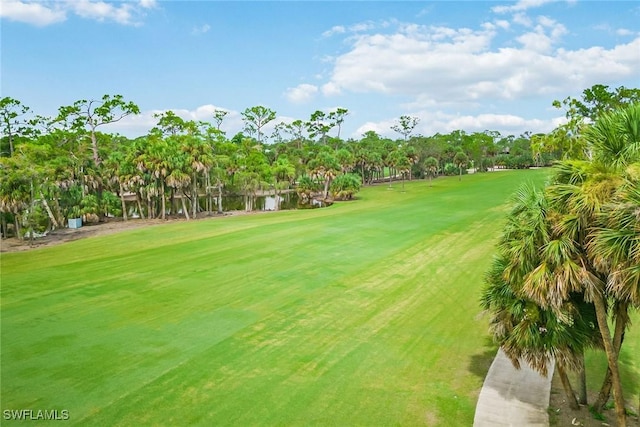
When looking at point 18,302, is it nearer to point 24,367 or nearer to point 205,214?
point 24,367

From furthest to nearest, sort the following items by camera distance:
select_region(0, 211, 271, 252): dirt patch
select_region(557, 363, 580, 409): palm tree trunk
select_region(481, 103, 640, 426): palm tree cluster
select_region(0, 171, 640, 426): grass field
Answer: select_region(0, 211, 271, 252): dirt patch
select_region(0, 171, 640, 426): grass field
select_region(557, 363, 580, 409): palm tree trunk
select_region(481, 103, 640, 426): palm tree cluster

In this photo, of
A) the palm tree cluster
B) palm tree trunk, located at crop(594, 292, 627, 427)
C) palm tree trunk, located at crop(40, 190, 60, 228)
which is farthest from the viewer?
palm tree trunk, located at crop(40, 190, 60, 228)

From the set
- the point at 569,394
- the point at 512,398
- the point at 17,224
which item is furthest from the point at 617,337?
the point at 17,224

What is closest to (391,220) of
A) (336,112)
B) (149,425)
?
(149,425)

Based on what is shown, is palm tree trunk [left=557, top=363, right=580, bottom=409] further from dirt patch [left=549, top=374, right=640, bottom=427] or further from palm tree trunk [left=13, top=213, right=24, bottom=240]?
palm tree trunk [left=13, top=213, right=24, bottom=240]

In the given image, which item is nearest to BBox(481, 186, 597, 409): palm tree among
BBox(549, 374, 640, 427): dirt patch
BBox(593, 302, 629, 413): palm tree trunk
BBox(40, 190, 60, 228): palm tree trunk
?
BBox(549, 374, 640, 427): dirt patch

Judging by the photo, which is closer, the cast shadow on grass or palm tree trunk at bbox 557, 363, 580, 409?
palm tree trunk at bbox 557, 363, 580, 409

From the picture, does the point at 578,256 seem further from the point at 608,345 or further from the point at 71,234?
the point at 71,234

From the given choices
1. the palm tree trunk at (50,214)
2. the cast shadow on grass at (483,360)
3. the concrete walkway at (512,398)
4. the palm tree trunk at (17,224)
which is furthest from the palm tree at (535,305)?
the palm tree trunk at (50,214)
